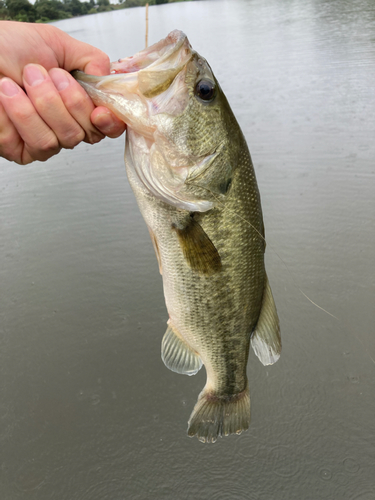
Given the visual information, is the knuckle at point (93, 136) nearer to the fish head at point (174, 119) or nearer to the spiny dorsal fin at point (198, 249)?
the fish head at point (174, 119)

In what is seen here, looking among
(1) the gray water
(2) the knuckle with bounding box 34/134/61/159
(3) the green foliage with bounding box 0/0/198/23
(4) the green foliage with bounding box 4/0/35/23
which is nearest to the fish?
(2) the knuckle with bounding box 34/134/61/159

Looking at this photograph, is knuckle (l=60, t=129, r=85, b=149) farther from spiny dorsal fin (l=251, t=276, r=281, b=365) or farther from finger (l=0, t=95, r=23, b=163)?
spiny dorsal fin (l=251, t=276, r=281, b=365)

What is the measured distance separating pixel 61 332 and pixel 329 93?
678 cm

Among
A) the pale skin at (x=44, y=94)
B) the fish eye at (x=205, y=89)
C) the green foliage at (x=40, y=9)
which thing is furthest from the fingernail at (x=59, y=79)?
the green foliage at (x=40, y=9)

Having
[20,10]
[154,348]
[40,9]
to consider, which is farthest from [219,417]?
[40,9]

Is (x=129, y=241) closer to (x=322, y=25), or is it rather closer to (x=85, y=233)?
(x=85, y=233)

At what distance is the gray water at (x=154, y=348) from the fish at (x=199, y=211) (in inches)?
37.3

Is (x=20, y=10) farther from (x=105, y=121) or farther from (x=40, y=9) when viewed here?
(x=105, y=121)

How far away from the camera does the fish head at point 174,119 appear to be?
1327 millimetres

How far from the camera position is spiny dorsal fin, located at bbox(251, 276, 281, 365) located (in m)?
1.84

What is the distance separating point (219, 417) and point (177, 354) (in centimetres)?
39

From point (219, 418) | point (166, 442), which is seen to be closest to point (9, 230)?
point (166, 442)

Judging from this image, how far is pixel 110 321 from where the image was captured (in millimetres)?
3504

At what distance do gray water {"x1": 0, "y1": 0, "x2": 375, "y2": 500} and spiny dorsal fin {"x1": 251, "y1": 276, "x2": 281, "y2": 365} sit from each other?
3.89 ft
